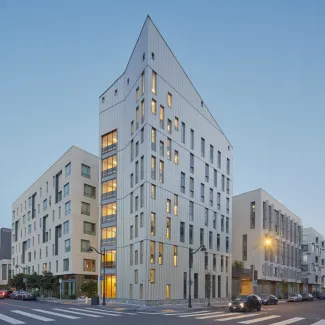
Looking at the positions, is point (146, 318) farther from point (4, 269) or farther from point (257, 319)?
point (4, 269)

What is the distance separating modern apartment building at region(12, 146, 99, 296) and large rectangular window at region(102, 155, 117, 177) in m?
10.3

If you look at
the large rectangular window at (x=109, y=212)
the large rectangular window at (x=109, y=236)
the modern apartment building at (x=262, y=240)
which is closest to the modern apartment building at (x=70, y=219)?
the large rectangular window at (x=109, y=212)

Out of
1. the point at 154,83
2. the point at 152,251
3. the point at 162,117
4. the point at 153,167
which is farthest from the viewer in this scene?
the point at 162,117

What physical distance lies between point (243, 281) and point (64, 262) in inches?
1354

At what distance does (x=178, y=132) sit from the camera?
5897cm

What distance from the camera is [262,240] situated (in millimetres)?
88438

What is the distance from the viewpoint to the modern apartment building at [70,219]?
71.7 meters

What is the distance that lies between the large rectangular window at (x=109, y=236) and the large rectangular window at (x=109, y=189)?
433cm

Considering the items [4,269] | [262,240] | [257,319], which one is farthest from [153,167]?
[4,269]

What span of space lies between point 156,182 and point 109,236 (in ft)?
43.6

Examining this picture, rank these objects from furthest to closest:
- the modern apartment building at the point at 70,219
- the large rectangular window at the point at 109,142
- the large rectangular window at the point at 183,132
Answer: the modern apartment building at the point at 70,219
the large rectangular window at the point at 109,142
the large rectangular window at the point at 183,132

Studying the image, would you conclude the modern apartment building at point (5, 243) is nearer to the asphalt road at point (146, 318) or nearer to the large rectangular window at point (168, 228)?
the large rectangular window at point (168, 228)

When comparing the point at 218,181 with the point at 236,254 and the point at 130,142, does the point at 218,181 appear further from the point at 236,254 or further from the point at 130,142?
the point at 236,254

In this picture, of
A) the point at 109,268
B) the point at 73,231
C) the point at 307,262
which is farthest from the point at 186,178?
the point at 307,262
